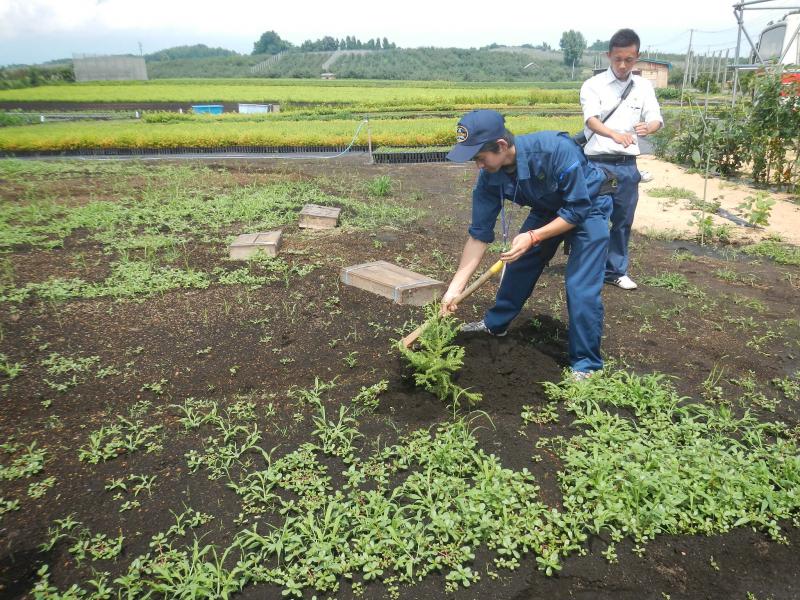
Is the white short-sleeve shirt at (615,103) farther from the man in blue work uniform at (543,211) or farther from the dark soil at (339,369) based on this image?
the man in blue work uniform at (543,211)

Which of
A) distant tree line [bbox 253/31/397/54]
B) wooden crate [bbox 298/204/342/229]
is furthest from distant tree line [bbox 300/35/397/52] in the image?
wooden crate [bbox 298/204/342/229]

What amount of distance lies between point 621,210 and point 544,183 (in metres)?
1.96

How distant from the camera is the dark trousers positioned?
4.63 m

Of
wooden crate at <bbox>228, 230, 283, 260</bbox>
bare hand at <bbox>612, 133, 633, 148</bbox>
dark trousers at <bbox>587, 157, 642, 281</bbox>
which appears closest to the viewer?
bare hand at <bbox>612, 133, 633, 148</bbox>

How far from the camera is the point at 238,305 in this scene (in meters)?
4.56

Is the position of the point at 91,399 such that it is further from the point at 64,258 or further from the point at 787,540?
the point at 787,540

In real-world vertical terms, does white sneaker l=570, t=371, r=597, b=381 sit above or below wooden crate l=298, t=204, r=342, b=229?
below

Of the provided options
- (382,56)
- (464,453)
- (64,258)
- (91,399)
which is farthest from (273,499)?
(382,56)

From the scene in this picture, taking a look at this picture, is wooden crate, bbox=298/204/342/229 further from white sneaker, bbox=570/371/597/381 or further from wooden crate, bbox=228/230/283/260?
white sneaker, bbox=570/371/597/381

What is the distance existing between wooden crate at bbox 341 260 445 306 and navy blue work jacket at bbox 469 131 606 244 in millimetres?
1179

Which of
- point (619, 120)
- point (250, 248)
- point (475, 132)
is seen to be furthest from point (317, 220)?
point (475, 132)

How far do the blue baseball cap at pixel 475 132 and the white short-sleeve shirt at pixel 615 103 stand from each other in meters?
2.17

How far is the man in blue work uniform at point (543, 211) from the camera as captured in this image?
A: 290 cm

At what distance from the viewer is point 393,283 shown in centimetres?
461
